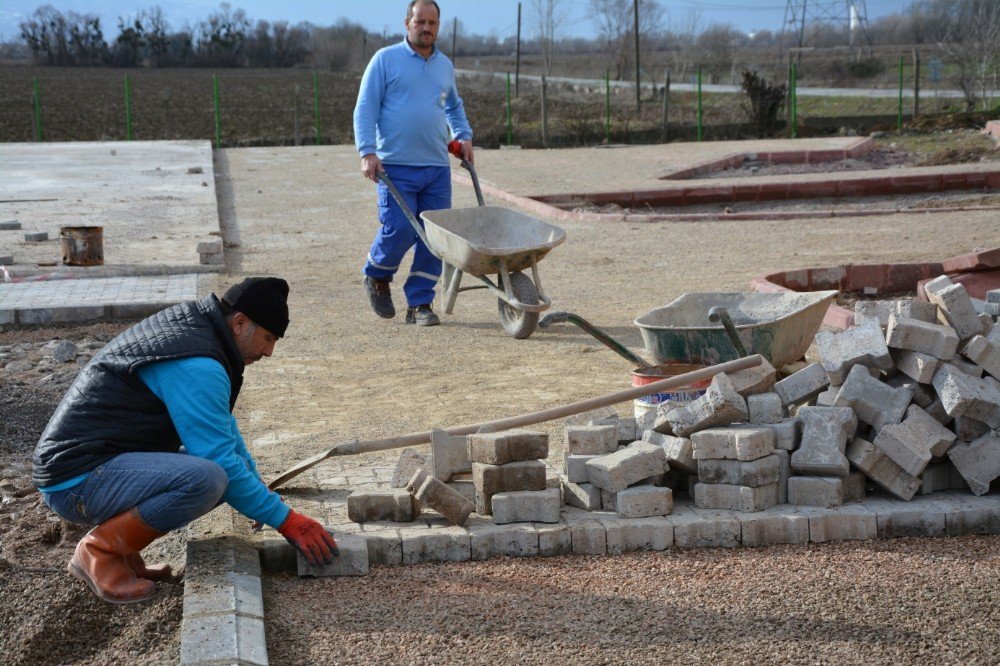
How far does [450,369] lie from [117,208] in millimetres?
8958

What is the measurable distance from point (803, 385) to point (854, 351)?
0.76 feet

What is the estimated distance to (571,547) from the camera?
388cm

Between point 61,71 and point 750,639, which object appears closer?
point 750,639

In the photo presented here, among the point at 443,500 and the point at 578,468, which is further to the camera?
the point at 578,468

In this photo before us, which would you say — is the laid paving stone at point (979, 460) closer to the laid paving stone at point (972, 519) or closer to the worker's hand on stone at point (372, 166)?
the laid paving stone at point (972, 519)

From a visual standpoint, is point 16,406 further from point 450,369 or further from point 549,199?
point 549,199

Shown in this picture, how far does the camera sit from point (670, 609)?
3414 millimetres

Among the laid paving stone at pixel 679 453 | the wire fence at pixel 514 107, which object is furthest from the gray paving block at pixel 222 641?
the wire fence at pixel 514 107

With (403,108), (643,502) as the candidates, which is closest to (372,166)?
(403,108)

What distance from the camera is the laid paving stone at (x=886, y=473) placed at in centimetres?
407

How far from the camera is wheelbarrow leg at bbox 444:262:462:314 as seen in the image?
23.9 ft

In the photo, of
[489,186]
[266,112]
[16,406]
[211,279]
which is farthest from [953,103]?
[16,406]

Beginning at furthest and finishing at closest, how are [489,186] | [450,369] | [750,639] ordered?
1. [489,186]
2. [450,369]
3. [750,639]

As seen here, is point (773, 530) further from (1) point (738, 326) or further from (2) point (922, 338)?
(1) point (738, 326)
